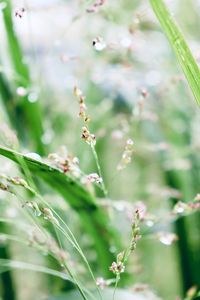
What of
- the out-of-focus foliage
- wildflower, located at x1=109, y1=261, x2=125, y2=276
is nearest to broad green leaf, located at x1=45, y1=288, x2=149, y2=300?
the out-of-focus foliage

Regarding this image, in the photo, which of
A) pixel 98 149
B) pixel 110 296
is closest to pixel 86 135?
pixel 110 296

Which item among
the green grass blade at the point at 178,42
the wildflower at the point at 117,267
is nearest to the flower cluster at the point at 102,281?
the wildflower at the point at 117,267

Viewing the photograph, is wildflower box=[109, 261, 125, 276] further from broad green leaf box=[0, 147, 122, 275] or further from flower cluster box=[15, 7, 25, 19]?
flower cluster box=[15, 7, 25, 19]

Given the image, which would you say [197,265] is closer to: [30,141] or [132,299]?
[132,299]

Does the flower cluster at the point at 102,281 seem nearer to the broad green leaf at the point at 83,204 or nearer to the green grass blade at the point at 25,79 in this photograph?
the broad green leaf at the point at 83,204

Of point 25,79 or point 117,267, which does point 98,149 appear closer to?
point 25,79
